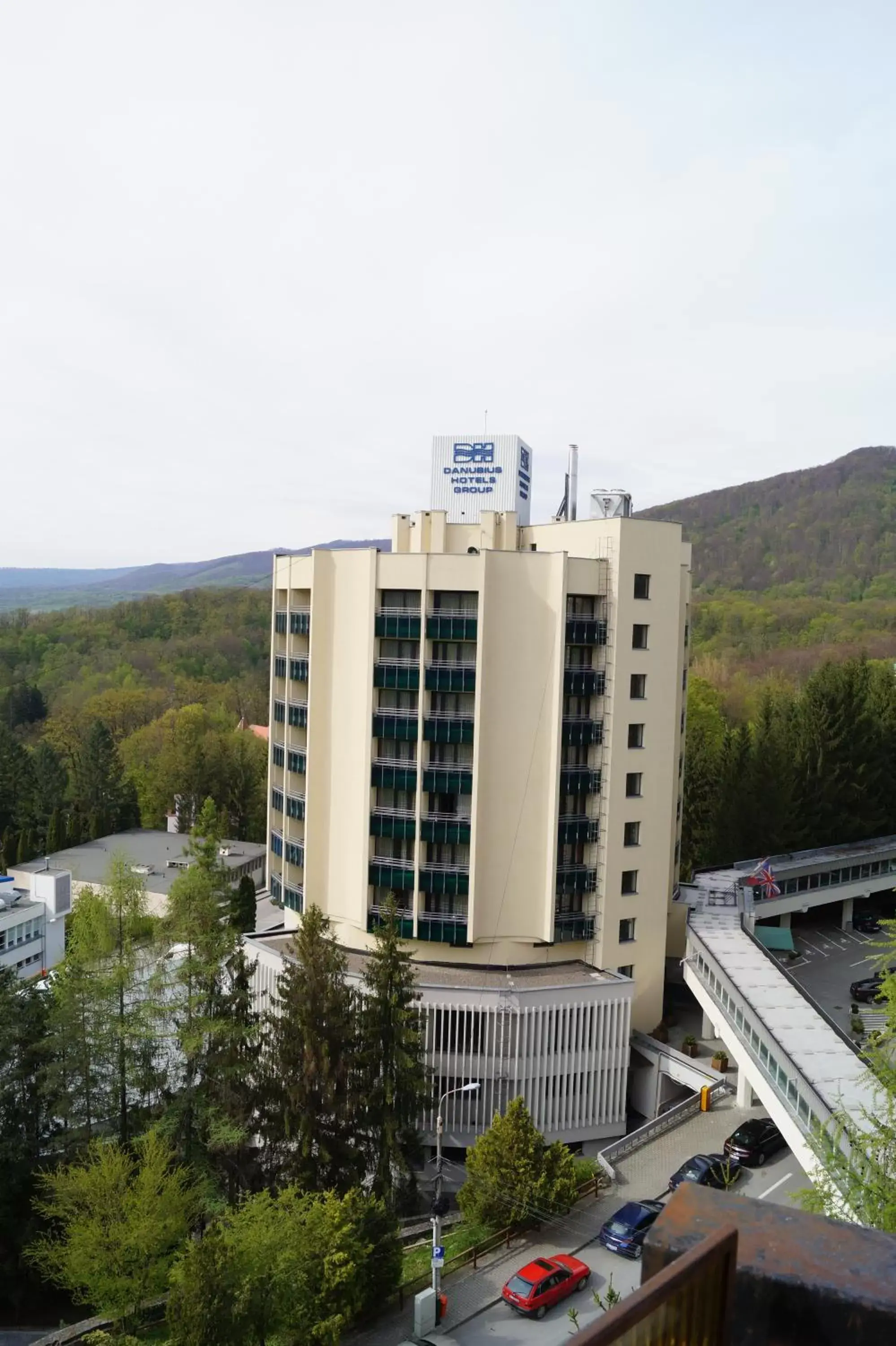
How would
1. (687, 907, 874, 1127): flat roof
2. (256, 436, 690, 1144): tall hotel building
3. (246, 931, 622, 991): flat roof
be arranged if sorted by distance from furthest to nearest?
1. (256, 436, 690, 1144): tall hotel building
2. (246, 931, 622, 991): flat roof
3. (687, 907, 874, 1127): flat roof

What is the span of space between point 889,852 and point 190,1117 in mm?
43192

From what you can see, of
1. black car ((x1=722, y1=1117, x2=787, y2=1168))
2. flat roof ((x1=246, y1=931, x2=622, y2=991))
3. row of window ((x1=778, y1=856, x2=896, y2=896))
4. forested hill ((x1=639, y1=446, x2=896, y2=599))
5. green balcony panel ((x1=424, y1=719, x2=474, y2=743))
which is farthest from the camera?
forested hill ((x1=639, y1=446, x2=896, y2=599))

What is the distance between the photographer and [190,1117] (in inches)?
1367

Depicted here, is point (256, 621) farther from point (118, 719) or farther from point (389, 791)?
point (389, 791)

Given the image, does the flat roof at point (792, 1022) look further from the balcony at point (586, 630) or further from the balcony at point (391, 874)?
the balcony at point (586, 630)

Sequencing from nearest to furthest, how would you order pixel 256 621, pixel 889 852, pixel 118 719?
pixel 889 852, pixel 118 719, pixel 256 621

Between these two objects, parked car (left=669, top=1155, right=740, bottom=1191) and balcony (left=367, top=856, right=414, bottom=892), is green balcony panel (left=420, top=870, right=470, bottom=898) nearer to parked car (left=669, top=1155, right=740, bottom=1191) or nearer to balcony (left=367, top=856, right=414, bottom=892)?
balcony (left=367, top=856, right=414, bottom=892)

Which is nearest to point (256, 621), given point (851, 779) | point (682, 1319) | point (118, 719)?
point (118, 719)

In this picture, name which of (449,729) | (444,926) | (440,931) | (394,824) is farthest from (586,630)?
(440,931)

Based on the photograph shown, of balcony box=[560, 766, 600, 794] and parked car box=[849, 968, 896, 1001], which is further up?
balcony box=[560, 766, 600, 794]

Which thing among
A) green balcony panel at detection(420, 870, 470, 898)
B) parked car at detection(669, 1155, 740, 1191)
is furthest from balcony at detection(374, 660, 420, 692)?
parked car at detection(669, 1155, 740, 1191)

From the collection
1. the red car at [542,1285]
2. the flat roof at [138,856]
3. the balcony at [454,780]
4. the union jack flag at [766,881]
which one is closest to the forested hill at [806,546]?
the flat roof at [138,856]

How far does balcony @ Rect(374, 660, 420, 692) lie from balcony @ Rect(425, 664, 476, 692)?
0.53 meters

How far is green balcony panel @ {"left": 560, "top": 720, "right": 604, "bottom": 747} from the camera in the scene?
43125 millimetres
